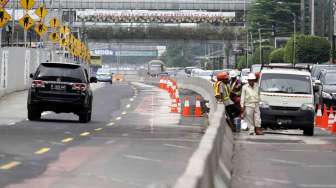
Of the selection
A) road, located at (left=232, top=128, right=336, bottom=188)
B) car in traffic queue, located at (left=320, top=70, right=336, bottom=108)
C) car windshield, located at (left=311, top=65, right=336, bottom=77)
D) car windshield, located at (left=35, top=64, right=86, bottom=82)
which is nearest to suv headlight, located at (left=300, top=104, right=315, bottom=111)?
road, located at (left=232, top=128, right=336, bottom=188)

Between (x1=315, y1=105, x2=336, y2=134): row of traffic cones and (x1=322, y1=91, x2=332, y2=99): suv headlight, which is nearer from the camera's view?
(x1=315, y1=105, x2=336, y2=134): row of traffic cones

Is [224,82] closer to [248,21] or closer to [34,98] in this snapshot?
[34,98]

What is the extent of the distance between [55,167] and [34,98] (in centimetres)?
1454

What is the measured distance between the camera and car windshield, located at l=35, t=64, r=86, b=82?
3117 centimetres

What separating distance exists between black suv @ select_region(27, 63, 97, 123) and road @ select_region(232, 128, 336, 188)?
5735 millimetres

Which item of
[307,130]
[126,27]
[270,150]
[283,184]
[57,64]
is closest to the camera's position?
[283,184]

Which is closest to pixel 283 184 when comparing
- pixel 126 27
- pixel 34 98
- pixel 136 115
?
pixel 34 98

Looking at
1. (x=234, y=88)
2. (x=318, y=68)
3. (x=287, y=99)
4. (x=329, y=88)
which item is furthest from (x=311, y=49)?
(x=234, y=88)

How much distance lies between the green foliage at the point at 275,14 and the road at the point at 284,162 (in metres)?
134

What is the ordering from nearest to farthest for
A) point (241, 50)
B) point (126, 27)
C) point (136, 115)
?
point (136, 115), point (126, 27), point (241, 50)

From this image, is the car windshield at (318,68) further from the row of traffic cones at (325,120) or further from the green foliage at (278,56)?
the green foliage at (278,56)

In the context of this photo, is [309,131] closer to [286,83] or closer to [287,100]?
[287,100]

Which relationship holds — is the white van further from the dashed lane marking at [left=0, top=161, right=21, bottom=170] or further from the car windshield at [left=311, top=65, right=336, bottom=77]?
the car windshield at [left=311, top=65, right=336, bottom=77]

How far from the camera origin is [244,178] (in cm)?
1603
